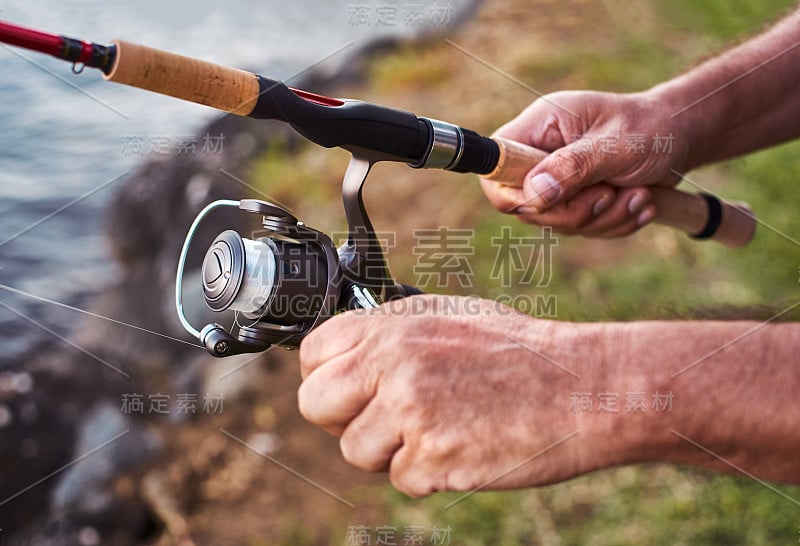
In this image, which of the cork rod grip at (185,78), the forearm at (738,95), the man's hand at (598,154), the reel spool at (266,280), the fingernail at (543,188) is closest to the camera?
the cork rod grip at (185,78)

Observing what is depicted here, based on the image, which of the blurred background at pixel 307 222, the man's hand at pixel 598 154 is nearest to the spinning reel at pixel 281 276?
the blurred background at pixel 307 222

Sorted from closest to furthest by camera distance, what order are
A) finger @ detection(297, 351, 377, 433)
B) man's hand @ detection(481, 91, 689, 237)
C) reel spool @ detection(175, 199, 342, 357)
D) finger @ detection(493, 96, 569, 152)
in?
reel spool @ detection(175, 199, 342, 357)
finger @ detection(297, 351, 377, 433)
man's hand @ detection(481, 91, 689, 237)
finger @ detection(493, 96, 569, 152)

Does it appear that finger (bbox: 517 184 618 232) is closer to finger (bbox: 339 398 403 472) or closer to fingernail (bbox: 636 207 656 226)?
fingernail (bbox: 636 207 656 226)

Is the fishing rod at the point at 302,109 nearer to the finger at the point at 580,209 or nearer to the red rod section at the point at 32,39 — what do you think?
the red rod section at the point at 32,39

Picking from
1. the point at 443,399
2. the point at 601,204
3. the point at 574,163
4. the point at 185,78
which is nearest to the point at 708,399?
the point at 443,399

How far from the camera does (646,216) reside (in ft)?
7.63

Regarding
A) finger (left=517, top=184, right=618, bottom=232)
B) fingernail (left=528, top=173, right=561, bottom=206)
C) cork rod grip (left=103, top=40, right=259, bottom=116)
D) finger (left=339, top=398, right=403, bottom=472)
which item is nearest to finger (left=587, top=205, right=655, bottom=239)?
finger (left=517, top=184, right=618, bottom=232)

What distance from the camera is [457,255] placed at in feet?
11.3

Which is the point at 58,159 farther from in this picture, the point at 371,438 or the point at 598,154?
the point at 598,154

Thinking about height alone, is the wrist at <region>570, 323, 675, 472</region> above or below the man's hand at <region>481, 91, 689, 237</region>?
below

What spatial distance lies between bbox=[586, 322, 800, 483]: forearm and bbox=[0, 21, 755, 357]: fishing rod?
0.48 m

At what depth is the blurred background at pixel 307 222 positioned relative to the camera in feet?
4.79

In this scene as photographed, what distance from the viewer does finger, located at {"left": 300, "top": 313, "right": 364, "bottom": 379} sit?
142cm

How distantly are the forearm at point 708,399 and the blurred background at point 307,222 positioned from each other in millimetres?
145
